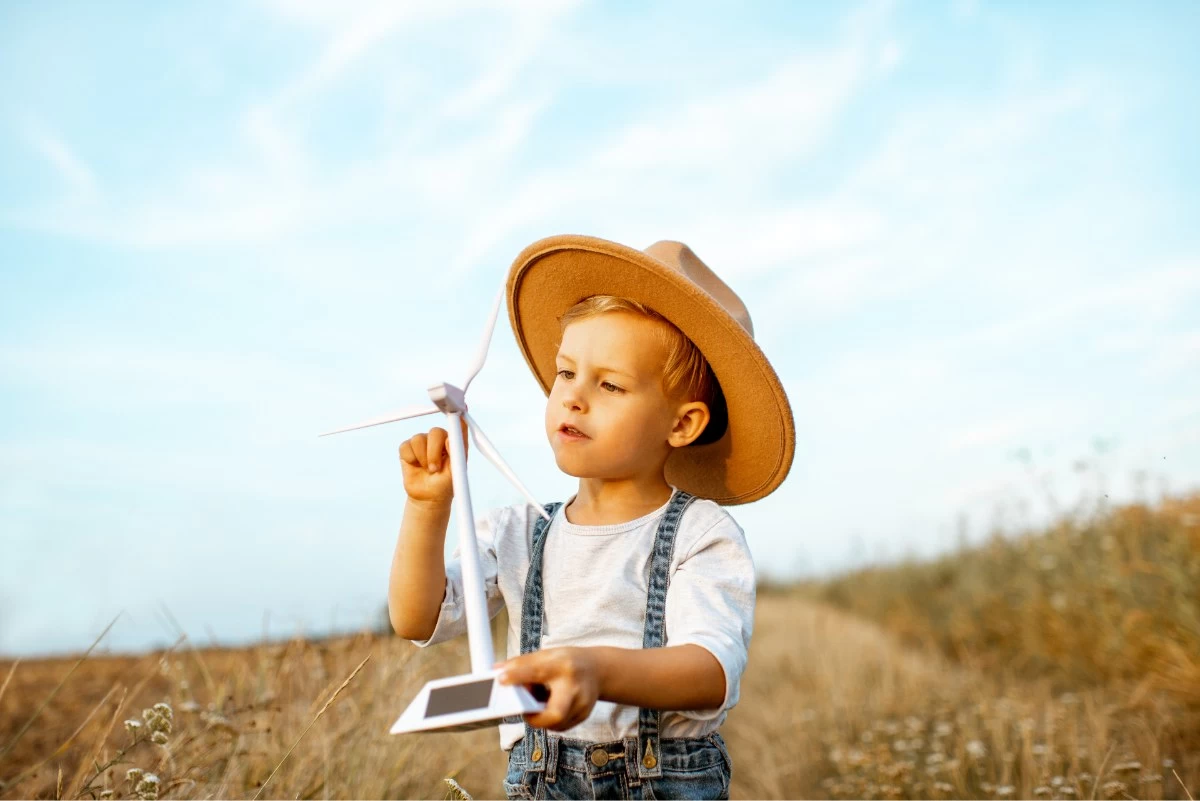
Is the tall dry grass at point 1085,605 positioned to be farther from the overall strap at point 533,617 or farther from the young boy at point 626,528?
the overall strap at point 533,617

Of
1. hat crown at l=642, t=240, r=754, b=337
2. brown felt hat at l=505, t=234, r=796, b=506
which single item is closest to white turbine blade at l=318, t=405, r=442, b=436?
brown felt hat at l=505, t=234, r=796, b=506

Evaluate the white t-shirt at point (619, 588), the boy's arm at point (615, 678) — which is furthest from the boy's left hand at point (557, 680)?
the white t-shirt at point (619, 588)

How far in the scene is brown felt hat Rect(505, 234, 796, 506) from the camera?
2.97 meters

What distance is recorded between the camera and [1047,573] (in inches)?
396

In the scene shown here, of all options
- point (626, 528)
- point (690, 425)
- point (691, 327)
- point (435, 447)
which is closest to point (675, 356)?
point (691, 327)

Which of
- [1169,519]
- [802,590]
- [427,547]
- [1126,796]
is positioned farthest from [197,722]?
[802,590]

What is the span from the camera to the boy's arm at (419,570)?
2.62 meters

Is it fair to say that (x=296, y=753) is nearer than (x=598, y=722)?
No

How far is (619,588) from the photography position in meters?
2.82

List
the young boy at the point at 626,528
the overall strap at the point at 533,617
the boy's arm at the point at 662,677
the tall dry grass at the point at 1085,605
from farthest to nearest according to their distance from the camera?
1. the tall dry grass at the point at 1085,605
2. the overall strap at the point at 533,617
3. the young boy at the point at 626,528
4. the boy's arm at the point at 662,677

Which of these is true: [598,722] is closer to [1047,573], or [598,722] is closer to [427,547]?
[427,547]

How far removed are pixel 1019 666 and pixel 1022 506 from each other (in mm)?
2419

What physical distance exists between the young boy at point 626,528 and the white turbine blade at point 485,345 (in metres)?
0.19

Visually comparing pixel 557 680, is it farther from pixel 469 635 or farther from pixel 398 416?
pixel 398 416
